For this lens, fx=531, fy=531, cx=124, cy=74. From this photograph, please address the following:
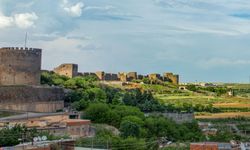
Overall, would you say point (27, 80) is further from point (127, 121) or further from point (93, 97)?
Answer: point (127, 121)

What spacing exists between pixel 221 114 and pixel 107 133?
32635 millimetres

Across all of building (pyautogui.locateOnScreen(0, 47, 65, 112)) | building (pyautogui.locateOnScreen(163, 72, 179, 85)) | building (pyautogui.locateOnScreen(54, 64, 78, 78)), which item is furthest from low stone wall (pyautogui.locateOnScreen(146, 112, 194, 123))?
building (pyautogui.locateOnScreen(163, 72, 179, 85))

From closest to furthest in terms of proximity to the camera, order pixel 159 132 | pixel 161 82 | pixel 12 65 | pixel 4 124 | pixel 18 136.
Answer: pixel 18 136 < pixel 4 124 < pixel 159 132 < pixel 12 65 < pixel 161 82

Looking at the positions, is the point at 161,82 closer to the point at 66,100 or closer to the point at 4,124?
the point at 66,100

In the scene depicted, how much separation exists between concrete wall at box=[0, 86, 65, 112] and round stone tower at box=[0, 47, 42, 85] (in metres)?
1.53

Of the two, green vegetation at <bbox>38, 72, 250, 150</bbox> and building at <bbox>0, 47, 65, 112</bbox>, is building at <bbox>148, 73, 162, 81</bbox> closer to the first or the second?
green vegetation at <bbox>38, 72, 250, 150</bbox>

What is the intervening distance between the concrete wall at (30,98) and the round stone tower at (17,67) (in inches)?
60.3

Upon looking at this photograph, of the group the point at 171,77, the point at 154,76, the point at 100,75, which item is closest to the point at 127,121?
the point at 100,75

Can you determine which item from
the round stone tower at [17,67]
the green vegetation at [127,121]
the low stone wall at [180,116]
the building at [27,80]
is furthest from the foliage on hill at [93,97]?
the round stone tower at [17,67]

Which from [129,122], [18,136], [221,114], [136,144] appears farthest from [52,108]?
[221,114]

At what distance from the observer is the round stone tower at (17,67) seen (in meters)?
40.7

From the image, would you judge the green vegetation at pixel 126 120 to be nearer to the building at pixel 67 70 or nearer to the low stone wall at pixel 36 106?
the low stone wall at pixel 36 106

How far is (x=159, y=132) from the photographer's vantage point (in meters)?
37.6

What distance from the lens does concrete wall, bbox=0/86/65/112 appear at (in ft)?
124
